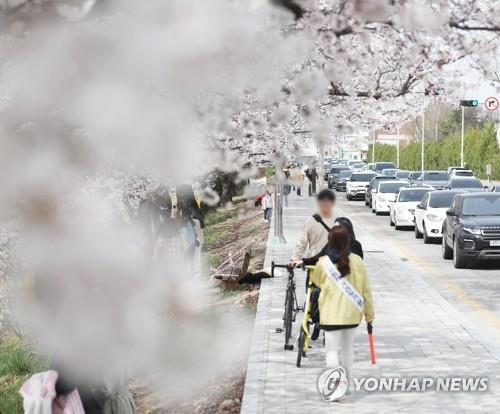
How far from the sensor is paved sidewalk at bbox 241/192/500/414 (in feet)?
28.5

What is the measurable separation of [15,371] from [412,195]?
2258 cm

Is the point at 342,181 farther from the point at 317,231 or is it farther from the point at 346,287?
the point at 346,287

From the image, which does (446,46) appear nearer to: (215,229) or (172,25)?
(172,25)

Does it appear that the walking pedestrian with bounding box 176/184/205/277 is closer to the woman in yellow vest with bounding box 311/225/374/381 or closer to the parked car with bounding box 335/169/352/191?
the woman in yellow vest with bounding box 311/225/374/381

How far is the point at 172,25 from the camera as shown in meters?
5.82

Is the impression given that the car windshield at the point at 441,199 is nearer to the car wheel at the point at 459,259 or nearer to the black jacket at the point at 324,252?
the car wheel at the point at 459,259

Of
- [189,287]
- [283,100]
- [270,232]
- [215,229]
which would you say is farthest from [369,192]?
[283,100]

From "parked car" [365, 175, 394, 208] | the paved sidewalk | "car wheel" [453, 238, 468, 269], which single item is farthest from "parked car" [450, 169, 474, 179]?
the paved sidewalk

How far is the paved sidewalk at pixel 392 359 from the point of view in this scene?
→ 869 cm

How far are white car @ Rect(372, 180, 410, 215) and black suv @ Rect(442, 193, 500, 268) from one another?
20.8 m

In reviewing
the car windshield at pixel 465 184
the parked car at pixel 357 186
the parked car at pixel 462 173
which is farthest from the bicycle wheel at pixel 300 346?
the parked car at pixel 462 173

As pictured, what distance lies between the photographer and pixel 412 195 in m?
36.7

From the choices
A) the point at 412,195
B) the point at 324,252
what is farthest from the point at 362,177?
the point at 324,252

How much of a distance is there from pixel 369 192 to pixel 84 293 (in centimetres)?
4751
